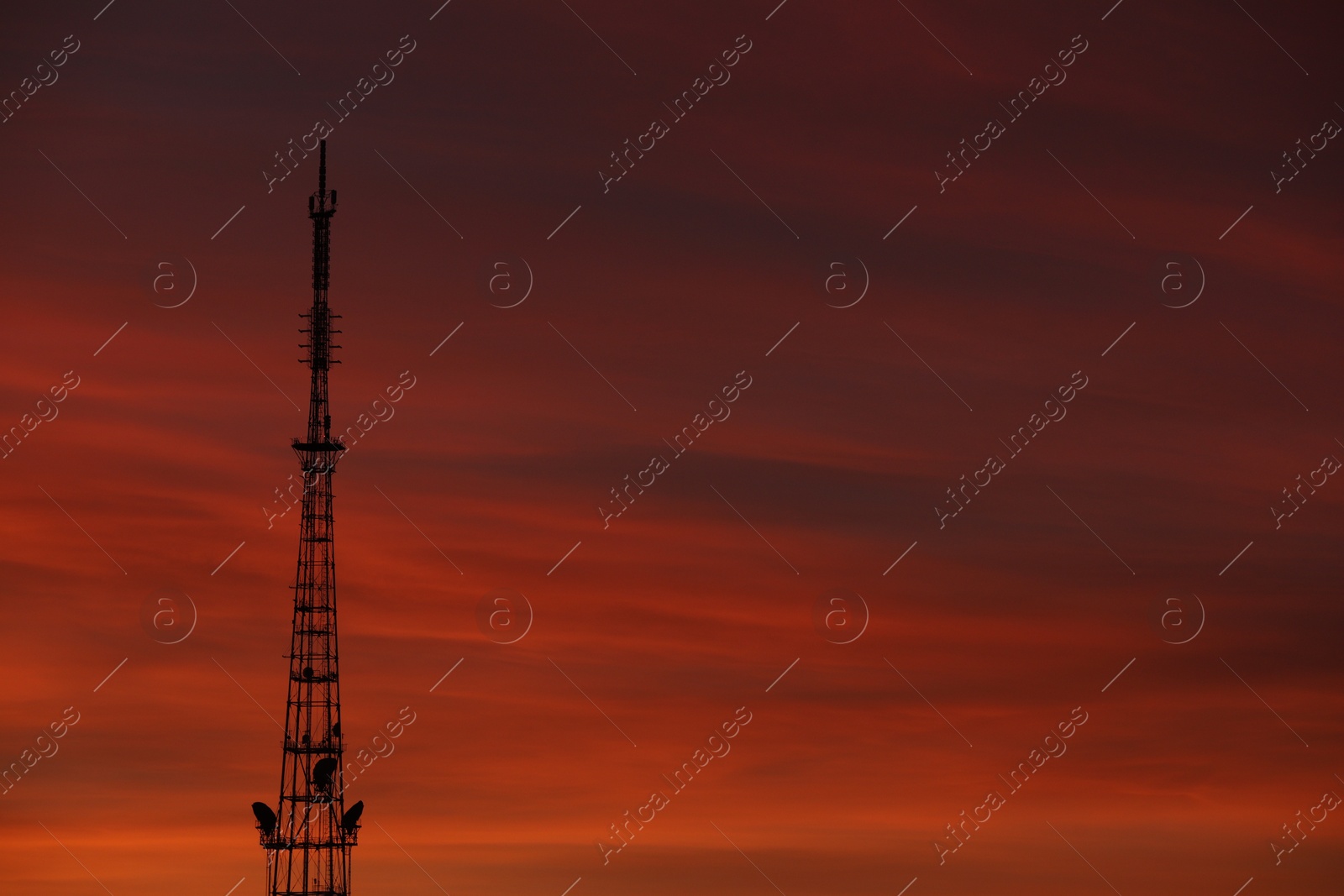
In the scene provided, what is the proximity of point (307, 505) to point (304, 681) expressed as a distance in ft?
37.0

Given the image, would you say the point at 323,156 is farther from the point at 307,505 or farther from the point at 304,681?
the point at 304,681

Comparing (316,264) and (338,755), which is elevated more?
(316,264)

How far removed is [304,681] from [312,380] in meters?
19.2

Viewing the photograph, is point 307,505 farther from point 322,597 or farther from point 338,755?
point 338,755

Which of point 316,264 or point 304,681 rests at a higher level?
point 316,264

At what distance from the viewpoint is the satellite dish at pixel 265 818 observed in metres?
132

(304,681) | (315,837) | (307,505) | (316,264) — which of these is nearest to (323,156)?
(316,264)

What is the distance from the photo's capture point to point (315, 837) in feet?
435

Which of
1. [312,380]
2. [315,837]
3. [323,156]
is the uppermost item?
[323,156]

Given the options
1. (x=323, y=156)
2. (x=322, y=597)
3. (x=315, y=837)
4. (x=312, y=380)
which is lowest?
(x=315, y=837)

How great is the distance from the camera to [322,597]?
131 metres

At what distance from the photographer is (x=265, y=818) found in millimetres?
132000

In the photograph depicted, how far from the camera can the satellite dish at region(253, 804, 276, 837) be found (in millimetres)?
132000

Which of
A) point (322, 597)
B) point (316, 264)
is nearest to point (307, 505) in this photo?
point (322, 597)
